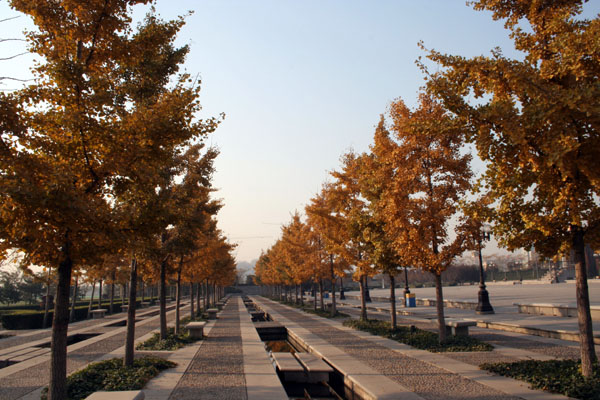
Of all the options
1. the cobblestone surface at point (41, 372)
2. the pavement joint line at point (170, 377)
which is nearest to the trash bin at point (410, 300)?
the pavement joint line at point (170, 377)

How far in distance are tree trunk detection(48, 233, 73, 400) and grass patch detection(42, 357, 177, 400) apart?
169 cm

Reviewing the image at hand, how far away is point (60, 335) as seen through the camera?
6562 millimetres

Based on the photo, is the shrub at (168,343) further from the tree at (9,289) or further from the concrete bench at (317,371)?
the tree at (9,289)

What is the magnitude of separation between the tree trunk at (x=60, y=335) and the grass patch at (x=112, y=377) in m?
1.69

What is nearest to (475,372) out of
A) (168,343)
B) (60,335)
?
(60,335)

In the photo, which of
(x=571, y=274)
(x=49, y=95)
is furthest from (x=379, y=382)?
(x=571, y=274)

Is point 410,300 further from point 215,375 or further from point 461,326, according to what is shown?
point 215,375

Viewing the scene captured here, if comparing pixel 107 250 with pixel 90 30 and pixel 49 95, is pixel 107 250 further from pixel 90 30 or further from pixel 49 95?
pixel 90 30

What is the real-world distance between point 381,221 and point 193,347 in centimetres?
767

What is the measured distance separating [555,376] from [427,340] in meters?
5.87

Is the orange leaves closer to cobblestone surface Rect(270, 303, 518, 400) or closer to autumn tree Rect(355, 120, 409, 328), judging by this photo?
autumn tree Rect(355, 120, 409, 328)

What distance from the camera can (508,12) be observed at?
9508 mm

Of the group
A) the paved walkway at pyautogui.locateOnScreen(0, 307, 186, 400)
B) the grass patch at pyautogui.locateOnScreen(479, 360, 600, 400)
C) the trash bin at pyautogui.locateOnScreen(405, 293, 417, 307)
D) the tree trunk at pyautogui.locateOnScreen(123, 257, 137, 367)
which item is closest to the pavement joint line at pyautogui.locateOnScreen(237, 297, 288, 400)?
the tree trunk at pyautogui.locateOnScreen(123, 257, 137, 367)

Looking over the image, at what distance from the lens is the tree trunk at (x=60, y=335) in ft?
21.0
